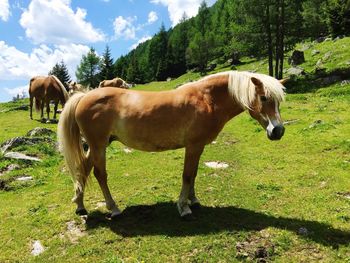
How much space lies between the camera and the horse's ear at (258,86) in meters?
7.53

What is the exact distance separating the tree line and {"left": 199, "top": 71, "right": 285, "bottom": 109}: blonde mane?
2758 cm

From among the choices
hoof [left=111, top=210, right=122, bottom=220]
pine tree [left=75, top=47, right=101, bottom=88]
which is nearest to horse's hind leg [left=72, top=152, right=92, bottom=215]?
hoof [left=111, top=210, right=122, bottom=220]

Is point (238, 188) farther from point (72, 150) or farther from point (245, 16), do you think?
point (245, 16)

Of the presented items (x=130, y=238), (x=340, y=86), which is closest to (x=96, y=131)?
(x=130, y=238)

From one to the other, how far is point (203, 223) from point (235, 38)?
3087 centimetres

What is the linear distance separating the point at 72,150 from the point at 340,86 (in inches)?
890

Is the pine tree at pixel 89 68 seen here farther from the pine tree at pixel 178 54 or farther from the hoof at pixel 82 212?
the hoof at pixel 82 212

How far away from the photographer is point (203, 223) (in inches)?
316

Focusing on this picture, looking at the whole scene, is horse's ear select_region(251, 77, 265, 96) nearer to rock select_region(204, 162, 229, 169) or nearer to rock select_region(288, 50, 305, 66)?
rock select_region(204, 162, 229, 169)

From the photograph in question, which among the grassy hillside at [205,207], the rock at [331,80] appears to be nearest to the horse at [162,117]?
the grassy hillside at [205,207]

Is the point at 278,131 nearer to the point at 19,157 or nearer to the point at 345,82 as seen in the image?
the point at 19,157

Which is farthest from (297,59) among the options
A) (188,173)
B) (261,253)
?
(261,253)

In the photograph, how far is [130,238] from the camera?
7.55 meters

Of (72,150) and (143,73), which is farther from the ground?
(143,73)
